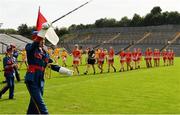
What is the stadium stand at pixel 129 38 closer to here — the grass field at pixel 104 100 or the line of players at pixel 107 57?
the line of players at pixel 107 57

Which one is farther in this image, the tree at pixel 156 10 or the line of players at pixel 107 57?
the tree at pixel 156 10

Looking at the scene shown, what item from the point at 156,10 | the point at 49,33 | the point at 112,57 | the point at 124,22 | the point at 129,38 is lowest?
the point at 112,57

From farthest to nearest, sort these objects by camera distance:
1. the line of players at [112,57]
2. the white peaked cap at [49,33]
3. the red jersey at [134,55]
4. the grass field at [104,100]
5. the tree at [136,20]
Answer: the tree at [136,20]
the red jersey at [134,55]
the line of players at [112,57]
the grass field at [104,100]
the white peaked cap at [49,33]

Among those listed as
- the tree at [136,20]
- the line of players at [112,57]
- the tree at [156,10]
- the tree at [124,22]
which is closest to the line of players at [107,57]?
the line of players at [112,57]

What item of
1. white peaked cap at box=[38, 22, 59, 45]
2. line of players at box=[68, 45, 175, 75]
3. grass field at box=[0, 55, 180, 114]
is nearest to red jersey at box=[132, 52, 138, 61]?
line of players at box=[68, 45, 175, 75]

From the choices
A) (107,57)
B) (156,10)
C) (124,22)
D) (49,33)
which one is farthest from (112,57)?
(124,22)

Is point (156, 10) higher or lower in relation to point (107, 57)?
higher

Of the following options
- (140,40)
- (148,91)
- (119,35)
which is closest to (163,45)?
(140,40)

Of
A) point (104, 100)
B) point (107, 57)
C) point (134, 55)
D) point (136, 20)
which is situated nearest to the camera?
point (104, 100)

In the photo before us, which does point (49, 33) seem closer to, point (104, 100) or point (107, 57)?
point (104, 100)

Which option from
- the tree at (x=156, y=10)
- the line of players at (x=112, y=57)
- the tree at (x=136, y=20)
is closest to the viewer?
the line of players at (x=112, y=57)

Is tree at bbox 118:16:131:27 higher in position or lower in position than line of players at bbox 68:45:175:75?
higher

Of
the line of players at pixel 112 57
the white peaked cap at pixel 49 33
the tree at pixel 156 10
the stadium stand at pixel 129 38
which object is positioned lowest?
the line of players at pixel 112 57

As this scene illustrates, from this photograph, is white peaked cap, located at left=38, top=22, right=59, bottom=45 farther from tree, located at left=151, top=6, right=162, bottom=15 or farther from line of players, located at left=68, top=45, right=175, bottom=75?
tree, located at left=151, top=6, right=162, bottom=15
